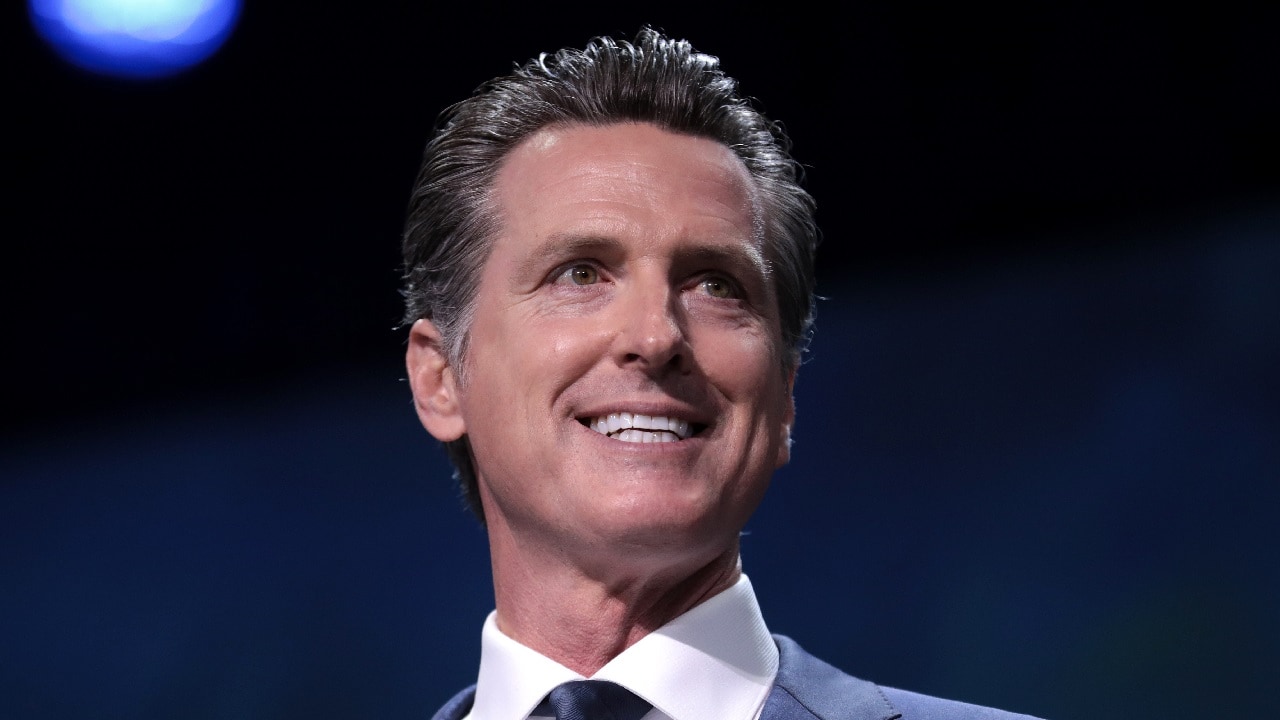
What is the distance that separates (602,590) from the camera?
188 cm

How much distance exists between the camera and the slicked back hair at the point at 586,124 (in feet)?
6.78

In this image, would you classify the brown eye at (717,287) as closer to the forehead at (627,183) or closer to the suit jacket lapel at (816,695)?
the forehead at (627,183)

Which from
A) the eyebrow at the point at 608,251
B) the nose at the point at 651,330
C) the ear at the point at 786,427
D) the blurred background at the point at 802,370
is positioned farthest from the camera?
the blurred background at the point at 802,370

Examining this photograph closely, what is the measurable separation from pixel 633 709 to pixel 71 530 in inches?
85.8

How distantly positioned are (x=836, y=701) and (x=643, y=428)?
0.43 m

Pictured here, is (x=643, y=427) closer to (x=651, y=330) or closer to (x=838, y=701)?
(x=651, y=330)

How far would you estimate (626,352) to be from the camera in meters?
1.79

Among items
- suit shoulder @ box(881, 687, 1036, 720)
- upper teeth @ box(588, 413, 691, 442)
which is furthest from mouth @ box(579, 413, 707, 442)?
suit shoulder @ box(881, 687, 1036, 720)

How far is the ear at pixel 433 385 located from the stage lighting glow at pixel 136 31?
1348mm

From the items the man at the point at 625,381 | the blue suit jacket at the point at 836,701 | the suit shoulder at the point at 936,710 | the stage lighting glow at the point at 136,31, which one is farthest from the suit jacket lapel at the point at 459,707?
the stage lighting glow at the point at 136,31

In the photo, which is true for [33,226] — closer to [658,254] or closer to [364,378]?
[364,378]

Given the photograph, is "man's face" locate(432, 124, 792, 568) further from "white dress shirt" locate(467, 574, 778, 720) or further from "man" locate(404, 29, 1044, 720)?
"white dress shirt" locate(467, 574, 778, 720)

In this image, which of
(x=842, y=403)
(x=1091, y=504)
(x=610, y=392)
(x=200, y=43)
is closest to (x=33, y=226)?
(x=200, y=43)

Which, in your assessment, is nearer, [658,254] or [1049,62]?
[658,254]
